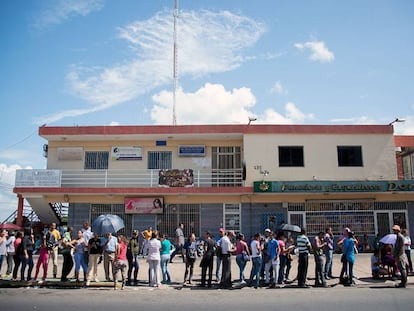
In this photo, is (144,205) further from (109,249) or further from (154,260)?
(154,260)

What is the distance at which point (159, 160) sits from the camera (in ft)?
73.5

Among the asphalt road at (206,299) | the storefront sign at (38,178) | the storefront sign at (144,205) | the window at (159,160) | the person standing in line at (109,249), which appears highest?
the window at (159,160)

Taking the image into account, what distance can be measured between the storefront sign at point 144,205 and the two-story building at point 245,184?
0.05 metres

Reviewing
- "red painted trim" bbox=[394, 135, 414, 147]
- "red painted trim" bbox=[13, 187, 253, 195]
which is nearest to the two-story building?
"red painted trim" bbox=[13, 187, 253, 195]

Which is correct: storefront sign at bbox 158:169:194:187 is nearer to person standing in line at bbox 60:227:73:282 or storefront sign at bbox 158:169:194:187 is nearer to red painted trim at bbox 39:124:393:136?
red painted trim at bbox 39:124:393:136

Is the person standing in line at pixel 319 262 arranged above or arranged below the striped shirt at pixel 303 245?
below

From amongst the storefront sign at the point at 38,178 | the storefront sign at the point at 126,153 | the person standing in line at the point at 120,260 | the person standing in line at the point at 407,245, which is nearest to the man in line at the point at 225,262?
the person standing in line at the point at 120,260

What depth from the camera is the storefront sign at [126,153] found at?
73.6 feet

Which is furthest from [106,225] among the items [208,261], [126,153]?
[126,153]

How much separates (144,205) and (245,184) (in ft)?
17.1

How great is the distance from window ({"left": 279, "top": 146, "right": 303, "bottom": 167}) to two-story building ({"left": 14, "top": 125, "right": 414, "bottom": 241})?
0.05 meters

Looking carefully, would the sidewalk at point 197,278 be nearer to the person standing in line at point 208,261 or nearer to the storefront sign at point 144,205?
the person standing in line at point 208,261

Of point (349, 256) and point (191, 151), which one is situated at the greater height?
point (191, 151)

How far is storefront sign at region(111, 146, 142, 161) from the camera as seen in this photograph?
2242 centimetres
